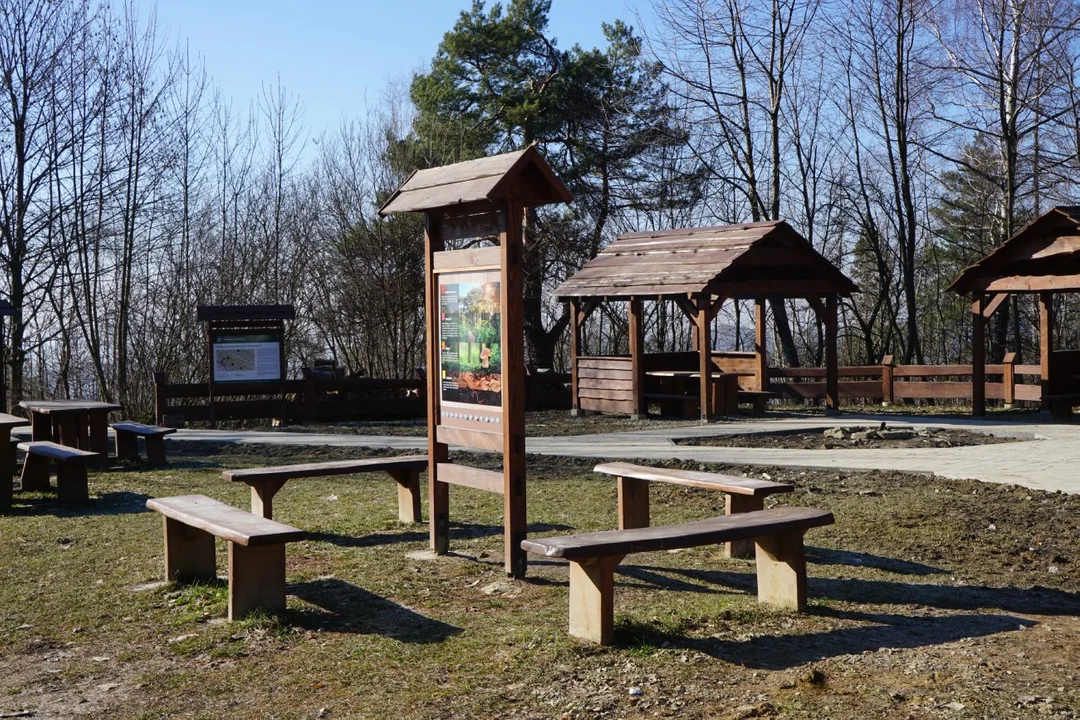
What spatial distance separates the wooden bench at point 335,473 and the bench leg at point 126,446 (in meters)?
5.47

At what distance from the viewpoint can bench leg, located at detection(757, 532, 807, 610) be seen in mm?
6117

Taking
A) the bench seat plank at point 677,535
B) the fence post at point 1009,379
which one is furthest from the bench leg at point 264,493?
the fence post at point 1009,379

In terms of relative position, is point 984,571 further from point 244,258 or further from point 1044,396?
point 244,258

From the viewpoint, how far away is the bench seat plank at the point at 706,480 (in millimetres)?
7188

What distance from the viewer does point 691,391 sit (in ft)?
71.7

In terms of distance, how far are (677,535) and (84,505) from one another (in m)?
6.86

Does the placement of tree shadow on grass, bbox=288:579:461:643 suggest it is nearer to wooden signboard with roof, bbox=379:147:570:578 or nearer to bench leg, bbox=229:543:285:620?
bench leg, bbox=229:543:285:620

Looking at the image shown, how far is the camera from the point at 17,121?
22.2 metres

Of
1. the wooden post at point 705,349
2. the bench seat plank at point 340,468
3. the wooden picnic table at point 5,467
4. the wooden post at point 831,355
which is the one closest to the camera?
the bench seat plank at point 340,468

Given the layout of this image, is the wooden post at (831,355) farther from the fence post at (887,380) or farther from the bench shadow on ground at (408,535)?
the bench shadow on ground at (408,535)

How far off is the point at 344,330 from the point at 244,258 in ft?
10.8

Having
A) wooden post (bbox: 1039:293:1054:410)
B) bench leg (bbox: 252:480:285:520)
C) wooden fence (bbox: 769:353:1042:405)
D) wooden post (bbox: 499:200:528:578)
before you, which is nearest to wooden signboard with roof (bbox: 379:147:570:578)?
wooden post (bbox: 499:200:528:578)

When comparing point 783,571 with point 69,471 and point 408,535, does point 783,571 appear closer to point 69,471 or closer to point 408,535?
point 408,535

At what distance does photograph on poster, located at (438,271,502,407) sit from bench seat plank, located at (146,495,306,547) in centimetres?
161
